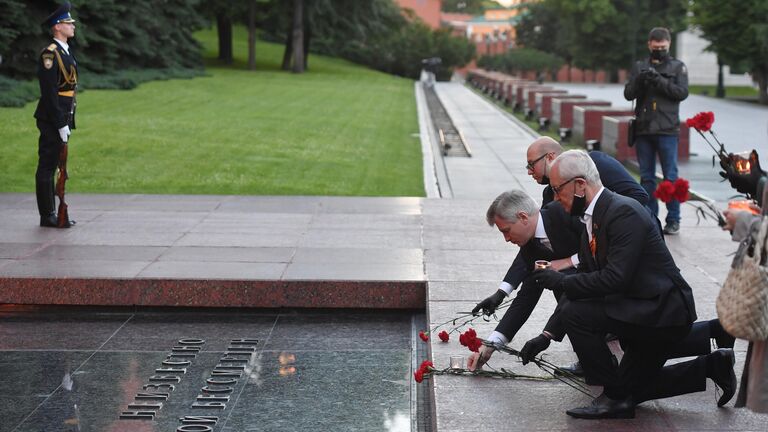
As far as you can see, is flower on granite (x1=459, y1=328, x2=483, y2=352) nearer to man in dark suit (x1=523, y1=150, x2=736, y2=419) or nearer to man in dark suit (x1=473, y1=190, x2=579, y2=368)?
man in dark suit (x1=473, y1=190, x2=579, y2=368)

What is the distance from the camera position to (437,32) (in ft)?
258

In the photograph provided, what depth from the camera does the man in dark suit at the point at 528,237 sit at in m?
6.12

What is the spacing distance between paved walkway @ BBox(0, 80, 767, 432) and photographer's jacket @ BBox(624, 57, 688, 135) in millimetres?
1133

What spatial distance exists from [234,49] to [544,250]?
→ 63635mm

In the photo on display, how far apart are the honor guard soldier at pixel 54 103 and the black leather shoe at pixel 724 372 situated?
752cm

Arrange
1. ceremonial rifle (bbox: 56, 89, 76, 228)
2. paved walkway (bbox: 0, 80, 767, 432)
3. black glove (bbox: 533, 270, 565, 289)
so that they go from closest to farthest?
1. black glove (bbox: 533, 270, 565, 289)
2. paved walkway (bbox: 0, 80, 767, 432)
3. ceremonial rifle (bbox: 56, 89, 76, 228)

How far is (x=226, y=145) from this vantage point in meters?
20.6

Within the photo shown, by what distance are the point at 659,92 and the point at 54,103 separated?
6.10 m

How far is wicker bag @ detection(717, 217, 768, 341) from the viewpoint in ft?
14.6

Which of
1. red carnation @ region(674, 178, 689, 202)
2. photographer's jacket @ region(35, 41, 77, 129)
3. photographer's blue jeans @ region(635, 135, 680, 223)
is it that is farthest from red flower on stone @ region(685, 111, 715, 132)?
photographer's jacket @ region(35, 41, 77, 129)

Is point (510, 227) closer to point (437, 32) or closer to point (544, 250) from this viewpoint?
point (544, 250)

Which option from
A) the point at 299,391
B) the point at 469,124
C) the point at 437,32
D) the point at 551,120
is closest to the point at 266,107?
the point at 469,124

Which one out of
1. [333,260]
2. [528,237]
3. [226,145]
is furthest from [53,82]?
[226,145]

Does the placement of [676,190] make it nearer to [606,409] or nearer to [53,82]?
[606,409]
